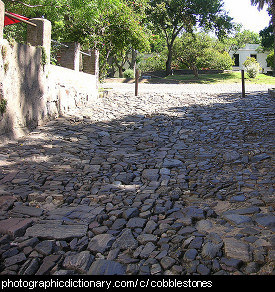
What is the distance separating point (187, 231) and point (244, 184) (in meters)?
1.64

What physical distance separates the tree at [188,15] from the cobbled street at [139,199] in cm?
1823

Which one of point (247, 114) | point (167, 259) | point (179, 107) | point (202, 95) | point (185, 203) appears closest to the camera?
point (167, 259)

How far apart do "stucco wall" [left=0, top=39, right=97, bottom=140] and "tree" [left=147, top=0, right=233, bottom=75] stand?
684 inches

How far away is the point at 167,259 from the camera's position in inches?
106

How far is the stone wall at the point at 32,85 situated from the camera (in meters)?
5.96

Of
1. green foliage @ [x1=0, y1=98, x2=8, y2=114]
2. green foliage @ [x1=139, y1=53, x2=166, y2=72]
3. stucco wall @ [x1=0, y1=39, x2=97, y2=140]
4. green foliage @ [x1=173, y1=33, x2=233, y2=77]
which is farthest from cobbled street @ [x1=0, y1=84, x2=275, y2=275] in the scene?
green foliage @ [x1=139, y1=53, x2=166, y2=72]

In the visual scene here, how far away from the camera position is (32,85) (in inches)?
274

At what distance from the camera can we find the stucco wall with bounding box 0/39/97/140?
19.5ft

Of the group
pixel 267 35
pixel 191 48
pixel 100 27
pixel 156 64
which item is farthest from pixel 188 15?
pixel 100 27

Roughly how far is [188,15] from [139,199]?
77.6 feet
